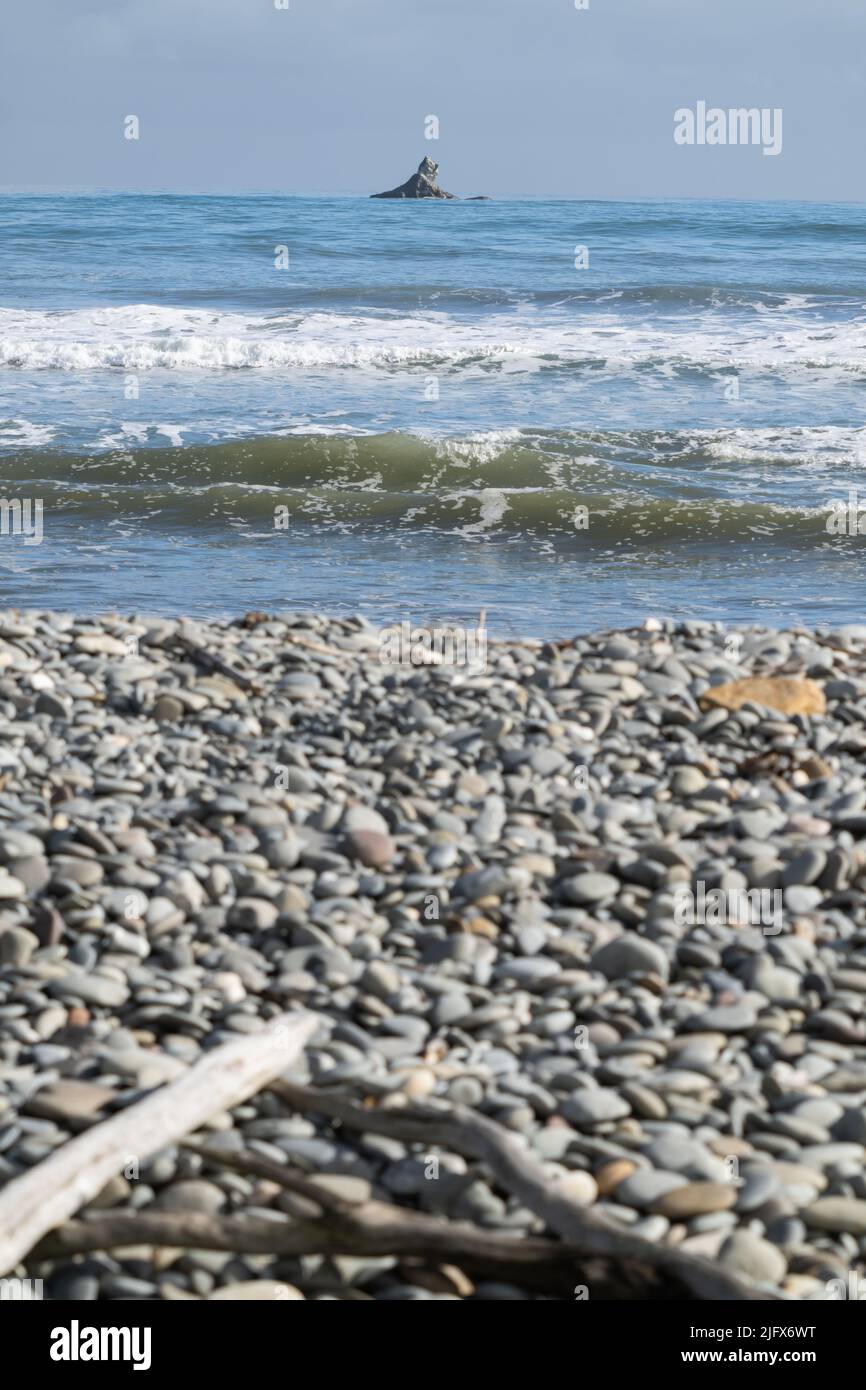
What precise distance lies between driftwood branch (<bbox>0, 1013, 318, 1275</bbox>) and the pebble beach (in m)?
0.07

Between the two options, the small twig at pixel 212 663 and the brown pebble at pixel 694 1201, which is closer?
the brown pebble at pixel 694 1201

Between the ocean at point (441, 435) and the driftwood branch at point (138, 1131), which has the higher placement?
the ocean at point (441, 435)

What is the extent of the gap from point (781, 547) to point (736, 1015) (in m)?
7.06

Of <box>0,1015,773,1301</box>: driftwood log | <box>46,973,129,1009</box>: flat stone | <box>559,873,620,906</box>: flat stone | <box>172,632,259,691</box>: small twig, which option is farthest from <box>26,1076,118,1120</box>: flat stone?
<box>172,632,259,691</box>: small twig

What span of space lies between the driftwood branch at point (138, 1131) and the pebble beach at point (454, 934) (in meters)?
0.07

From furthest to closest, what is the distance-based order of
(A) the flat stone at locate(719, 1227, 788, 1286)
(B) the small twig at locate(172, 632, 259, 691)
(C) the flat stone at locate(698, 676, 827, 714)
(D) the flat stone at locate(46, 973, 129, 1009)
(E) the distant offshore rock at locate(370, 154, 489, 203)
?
(E) the distant offshore rock at locate(370, 154, 489, 203) < (B) the small twig at locate(172, 632, 259, 691) < (C) the flat stone at locate(698, 676, 827, 714) < (D) the flat stone at locate(46, 973, 129, 1009) < (A) the flat stone at locate(719, 1227, 788, 1286)

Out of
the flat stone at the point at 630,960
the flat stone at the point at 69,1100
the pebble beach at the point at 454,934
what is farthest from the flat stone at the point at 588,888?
the flat stone at the point at 69,1100

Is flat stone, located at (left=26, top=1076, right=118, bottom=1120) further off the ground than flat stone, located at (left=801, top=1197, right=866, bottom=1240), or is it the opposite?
flat stone, located at (left=26, top=1076, right=118, bottom=1120)

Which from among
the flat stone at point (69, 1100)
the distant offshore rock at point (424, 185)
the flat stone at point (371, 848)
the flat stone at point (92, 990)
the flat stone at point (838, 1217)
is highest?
the distant offshore rock at point (424, 185)

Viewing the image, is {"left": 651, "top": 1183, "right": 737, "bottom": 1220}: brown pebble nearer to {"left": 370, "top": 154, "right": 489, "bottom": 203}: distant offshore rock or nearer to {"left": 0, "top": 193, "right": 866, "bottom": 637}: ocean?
{"left": 0, "top": 193, "right": 866, "bottom": 637}: ocean

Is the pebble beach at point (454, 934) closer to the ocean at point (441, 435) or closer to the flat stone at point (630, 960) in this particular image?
the flat stone at point (630, 960)

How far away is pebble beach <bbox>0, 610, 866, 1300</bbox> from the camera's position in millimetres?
2645

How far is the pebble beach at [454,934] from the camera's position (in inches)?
104
